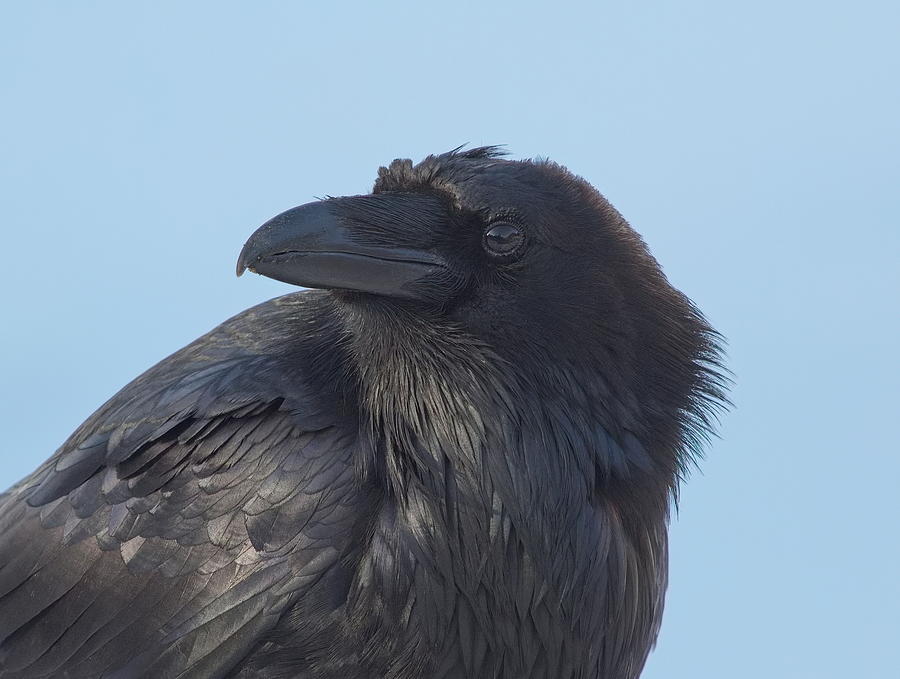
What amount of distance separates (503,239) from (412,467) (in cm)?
77

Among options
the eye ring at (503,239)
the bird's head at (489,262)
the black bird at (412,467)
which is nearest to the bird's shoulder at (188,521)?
the black bird at (412,467)

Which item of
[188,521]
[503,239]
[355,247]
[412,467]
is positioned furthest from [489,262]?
[188,521]

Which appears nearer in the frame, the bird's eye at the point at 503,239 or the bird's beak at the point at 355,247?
the bird's beak at the point at 355,247

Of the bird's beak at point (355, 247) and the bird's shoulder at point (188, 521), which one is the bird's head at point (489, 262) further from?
the bird's shoulder at point (188, 521)

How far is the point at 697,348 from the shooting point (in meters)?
4.12

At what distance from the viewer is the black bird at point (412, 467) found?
12.2ft

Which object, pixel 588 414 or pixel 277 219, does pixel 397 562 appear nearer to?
pixel 588 414

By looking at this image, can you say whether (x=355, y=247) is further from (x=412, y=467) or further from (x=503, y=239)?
(x=412, y=467)

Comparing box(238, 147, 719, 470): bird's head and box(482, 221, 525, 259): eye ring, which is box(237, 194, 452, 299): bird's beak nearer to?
box(238, 147, 719, 470): bird's head

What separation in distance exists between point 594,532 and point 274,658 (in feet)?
3.53

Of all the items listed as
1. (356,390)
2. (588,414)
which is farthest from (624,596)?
(356,390)

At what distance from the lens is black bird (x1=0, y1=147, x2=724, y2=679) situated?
3.71 metres

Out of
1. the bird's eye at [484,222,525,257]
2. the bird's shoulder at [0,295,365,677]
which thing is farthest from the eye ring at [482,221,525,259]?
the bird's shoulder at [0,295,365,677]

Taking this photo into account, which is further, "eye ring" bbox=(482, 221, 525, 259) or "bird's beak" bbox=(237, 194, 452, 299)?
"eye ring" bbox=(482, 221, 525, 259)
